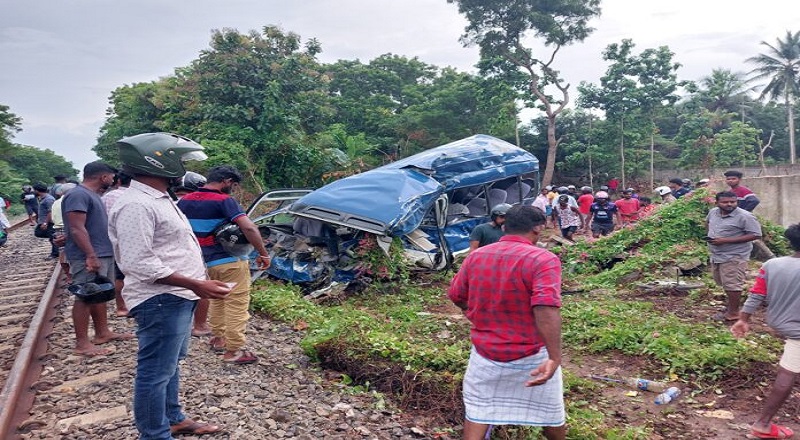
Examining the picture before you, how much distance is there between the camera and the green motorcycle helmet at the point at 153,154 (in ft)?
8.32

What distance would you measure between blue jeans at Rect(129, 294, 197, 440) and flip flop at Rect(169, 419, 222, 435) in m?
0.50

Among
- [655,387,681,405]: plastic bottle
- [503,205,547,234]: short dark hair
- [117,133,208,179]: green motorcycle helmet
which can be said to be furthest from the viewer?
[655,387,681,405]: plastic bottle

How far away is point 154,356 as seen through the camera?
8.23 feet

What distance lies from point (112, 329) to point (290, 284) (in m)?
2.29

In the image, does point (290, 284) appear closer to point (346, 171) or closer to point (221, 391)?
point (221, 391)

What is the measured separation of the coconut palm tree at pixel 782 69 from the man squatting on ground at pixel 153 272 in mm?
45705

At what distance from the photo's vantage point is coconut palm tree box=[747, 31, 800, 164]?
3781 centimetres

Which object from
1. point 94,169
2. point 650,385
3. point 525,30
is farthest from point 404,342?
point 525,30

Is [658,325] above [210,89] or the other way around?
the other way around

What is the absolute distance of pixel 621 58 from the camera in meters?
Result: 23.4

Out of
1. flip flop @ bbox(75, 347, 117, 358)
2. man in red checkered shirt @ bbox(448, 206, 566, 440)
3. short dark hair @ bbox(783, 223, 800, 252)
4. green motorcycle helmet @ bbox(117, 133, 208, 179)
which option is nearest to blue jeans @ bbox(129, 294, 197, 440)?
green motorcycle helmet @ bbox(117, 133, 208, 179)

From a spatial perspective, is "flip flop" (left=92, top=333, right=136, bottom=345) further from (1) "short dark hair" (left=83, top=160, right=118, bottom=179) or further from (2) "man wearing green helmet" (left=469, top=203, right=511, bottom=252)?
(2) "man wearing green helmet" (left=469, top=203, right=511, bottom=252)

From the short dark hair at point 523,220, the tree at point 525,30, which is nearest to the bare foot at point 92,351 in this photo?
the short dark hair at point 523,220

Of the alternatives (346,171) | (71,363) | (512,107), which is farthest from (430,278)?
(512,107)
